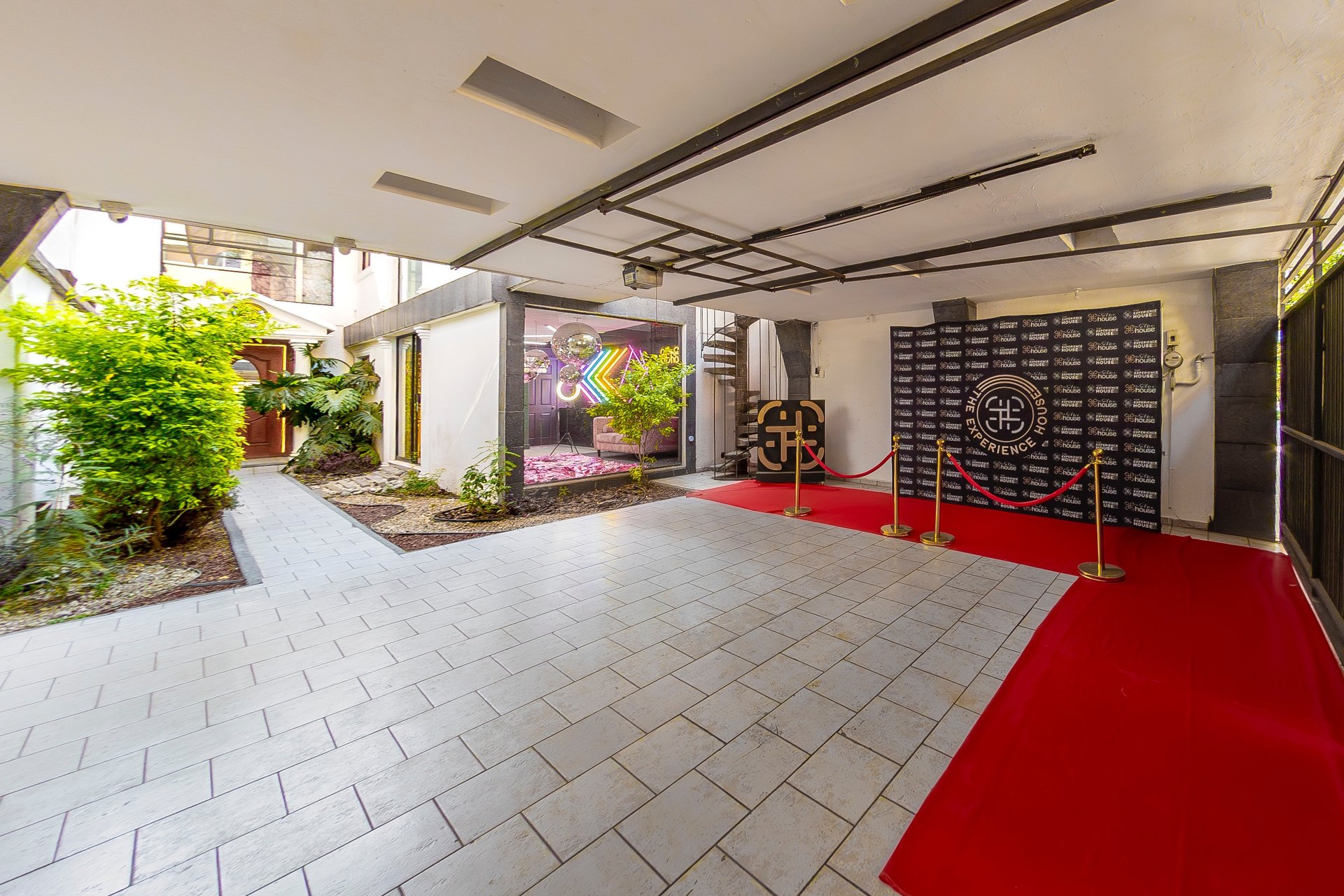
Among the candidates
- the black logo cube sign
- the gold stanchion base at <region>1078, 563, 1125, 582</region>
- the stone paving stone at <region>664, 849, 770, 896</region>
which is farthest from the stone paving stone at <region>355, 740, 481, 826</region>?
the black logo cube sign

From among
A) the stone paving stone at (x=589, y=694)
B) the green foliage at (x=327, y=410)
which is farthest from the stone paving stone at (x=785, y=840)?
the green foliage at (x=327, y=410)

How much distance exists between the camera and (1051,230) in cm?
394

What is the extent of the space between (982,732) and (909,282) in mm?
5095

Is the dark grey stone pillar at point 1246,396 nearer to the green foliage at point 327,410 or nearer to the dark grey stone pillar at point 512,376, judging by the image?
the dark grey stone pillar at point 512,376

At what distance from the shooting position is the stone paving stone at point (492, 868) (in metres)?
1.48

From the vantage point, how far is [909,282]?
19.4 ft

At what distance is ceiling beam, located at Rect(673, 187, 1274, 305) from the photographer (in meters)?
3.28

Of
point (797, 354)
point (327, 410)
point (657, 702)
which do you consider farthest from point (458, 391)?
point (657, 702)

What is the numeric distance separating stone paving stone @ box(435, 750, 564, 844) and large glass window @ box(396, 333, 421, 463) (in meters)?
8.48

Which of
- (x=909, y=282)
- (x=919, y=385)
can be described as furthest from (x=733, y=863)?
(x=919, y=385)

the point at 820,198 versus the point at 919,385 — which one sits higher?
the point at 820,198

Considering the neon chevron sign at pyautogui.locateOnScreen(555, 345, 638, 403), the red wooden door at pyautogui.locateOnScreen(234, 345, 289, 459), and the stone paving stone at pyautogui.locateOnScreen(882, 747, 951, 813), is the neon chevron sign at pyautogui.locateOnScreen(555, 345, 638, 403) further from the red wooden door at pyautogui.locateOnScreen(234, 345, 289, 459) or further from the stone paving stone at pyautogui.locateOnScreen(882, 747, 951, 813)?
the stone paving stone at pyautogui.locateOnScreen(882, 747, 951, 813)

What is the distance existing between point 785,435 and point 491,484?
454 cm

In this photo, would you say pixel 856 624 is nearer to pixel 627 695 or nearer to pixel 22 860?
pixel 627 695
